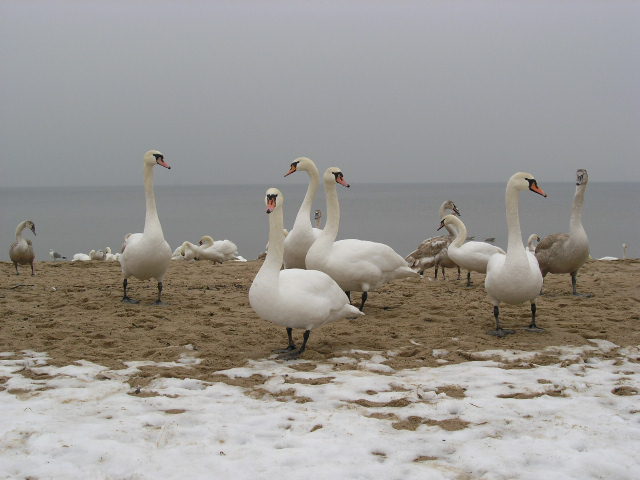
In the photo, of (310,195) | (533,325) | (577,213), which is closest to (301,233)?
(310,195)

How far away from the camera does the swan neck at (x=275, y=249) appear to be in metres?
5.73

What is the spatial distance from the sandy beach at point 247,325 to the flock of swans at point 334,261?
0.34 meters

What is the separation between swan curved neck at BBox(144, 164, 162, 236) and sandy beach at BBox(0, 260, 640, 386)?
951mm

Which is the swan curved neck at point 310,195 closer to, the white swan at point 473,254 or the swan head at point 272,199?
the white swan at point 473,254

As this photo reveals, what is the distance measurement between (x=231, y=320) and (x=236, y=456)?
12.5ft

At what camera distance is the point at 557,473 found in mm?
3404

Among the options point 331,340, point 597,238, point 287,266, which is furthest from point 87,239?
point 331,340

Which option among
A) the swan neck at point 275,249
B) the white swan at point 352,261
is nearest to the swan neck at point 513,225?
the white swan at point 352,261

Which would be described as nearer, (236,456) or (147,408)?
(236,456)

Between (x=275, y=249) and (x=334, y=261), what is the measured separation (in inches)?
68.3

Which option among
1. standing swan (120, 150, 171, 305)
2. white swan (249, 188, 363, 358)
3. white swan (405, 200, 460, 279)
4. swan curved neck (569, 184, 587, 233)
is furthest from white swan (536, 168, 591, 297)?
standing swan (120, 150, 171, 305)

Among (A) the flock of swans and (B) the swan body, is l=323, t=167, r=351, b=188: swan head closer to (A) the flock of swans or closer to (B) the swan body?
(A) the flock of swans

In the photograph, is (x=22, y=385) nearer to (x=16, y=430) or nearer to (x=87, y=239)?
(x=16, y=430)

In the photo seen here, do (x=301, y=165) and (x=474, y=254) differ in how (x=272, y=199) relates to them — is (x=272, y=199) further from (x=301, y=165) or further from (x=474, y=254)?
(x=474, y=254)
